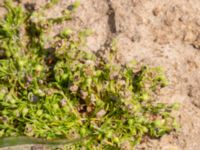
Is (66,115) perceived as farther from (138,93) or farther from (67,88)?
(138,93)

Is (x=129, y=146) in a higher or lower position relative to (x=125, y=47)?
lower

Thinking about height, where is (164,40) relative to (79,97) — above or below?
above

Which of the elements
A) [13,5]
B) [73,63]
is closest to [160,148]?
[73,63]
